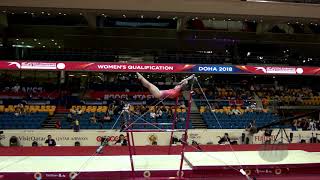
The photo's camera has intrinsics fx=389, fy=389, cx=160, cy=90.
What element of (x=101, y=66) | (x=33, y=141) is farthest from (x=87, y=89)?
(x=33, y=141)

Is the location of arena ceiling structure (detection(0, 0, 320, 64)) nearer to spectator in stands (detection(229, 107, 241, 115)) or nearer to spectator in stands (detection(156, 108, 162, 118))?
spectator in stands (detection(229, 107, 241, 115))

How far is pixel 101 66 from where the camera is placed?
20.7m

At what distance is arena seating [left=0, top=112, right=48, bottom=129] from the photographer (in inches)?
749

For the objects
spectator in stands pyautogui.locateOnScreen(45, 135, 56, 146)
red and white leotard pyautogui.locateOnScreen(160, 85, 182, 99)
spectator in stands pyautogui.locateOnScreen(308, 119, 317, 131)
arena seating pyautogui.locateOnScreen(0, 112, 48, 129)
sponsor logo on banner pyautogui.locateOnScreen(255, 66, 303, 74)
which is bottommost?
spectator in stands pyautogui.locateOnScreen(45, 135, 56, 146)

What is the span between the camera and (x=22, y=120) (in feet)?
63.8

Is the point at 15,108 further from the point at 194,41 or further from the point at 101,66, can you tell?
the point at 194,41

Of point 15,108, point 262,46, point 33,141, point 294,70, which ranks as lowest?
point 33,141

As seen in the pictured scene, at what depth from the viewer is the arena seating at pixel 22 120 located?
749 inches

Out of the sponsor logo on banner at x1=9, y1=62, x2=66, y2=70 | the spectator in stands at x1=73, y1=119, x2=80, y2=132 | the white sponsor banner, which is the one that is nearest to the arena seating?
the white sponsor banner

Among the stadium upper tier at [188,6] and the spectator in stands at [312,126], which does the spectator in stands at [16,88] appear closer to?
the stadium upper tier at [188,6]

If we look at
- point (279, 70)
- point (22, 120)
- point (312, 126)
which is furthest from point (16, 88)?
point (312, 126)

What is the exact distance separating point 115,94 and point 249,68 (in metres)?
7.98

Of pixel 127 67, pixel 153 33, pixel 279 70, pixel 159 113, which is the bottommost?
pixel 159 113

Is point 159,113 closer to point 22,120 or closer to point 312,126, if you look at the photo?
point 22,120
